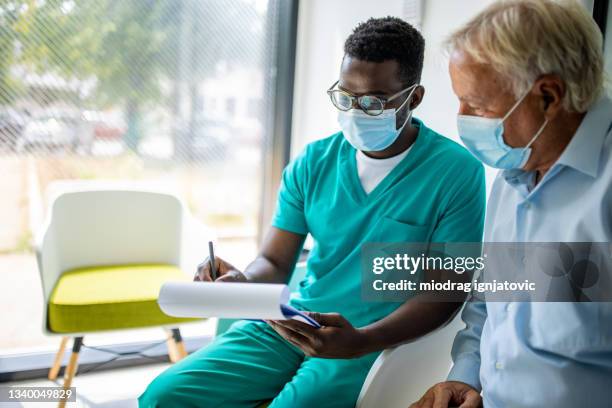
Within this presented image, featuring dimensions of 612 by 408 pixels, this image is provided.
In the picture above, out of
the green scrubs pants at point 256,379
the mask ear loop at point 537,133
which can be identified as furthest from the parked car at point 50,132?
the mask ear loop at point 537,133

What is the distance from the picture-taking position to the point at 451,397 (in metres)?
1.19

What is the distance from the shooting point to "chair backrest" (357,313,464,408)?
125 centimetres

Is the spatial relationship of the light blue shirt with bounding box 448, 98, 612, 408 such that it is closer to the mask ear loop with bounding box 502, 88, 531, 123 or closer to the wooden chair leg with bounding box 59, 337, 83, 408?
the mask ear loop with bounding box 502, 88, 531, 123

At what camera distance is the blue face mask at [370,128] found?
1422mm

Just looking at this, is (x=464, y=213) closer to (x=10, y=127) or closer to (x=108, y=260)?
(x=108, y=260)

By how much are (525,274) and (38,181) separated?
1951mm

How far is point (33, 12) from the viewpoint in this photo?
223 centimetres

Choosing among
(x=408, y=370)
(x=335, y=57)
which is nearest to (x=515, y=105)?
(x=408, y=370)

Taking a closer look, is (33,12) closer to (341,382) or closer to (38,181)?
(38,181)

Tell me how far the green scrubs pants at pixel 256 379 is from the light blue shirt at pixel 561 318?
34 centimetres

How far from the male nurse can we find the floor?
37.2 inches

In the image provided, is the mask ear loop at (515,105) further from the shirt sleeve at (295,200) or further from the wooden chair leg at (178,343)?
the wooden chair leg at (178,343)

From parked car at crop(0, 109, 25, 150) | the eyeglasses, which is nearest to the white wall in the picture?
the eyeglasses

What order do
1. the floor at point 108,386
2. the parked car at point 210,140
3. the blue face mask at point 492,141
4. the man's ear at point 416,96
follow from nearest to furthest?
the blue face mask at point 492,141, the man's ear at point 416,96, the floor at point 108,386, the parked car at point 210,140
